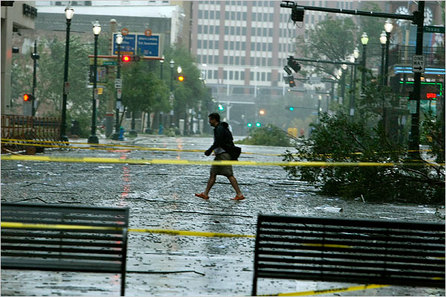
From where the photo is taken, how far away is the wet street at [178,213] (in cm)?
895

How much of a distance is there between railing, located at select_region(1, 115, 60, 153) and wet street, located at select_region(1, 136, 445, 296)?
12.1 ft

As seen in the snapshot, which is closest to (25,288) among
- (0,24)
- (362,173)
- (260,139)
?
(362,173)

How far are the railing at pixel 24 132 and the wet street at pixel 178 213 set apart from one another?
368 centimetres

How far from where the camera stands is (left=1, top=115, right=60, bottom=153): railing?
1336 inches

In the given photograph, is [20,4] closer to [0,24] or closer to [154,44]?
[0,24]

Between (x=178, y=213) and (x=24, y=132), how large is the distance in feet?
77.0

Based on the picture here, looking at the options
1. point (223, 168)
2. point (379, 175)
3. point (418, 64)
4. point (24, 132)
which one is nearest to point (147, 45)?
point (24, 132)

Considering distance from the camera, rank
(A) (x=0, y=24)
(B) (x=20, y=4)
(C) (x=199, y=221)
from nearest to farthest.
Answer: (C) (x=199, y=221) → (A) (x=0, y=24) → (B) (x=20, y=4)

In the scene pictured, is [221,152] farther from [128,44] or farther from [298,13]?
[128,44]

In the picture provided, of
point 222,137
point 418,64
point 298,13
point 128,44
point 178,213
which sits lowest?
point 178,213

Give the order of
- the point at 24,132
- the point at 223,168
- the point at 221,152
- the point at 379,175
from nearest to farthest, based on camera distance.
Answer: the point at 223,168 → the point at 221,152 → the point at 379,175 → the point at 24,132

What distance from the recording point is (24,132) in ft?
125

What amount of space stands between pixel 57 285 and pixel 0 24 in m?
42.7

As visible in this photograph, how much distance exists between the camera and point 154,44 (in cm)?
8212
